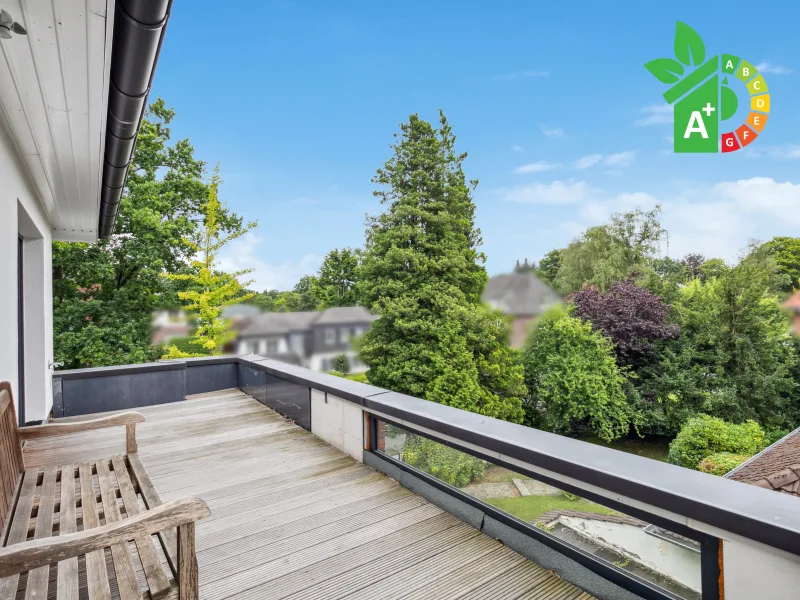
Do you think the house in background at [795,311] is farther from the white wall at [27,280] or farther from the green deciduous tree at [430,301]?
the white wall at [27,280]

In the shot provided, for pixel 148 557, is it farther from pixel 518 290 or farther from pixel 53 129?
pixel 518 290

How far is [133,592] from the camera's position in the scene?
4.33 ft

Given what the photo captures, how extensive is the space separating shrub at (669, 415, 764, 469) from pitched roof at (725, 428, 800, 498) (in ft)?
6.43

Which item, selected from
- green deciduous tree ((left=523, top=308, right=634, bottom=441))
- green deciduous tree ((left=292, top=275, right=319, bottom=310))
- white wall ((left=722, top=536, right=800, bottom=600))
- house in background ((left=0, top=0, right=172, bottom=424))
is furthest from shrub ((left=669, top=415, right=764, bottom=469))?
house in background ((left=0, top=0, right=172, bottom=424))

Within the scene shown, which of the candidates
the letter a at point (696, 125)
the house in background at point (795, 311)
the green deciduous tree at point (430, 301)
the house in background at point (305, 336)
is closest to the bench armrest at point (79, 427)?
the house in background at point (305, 336)

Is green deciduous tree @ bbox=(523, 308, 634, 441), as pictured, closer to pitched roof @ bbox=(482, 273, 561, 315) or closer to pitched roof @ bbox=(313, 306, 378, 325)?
pitched roof @ bbox=(482, 273, 561, 315)

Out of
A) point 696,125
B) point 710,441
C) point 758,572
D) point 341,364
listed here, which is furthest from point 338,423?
point 696,125

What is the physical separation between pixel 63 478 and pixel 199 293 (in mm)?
10207

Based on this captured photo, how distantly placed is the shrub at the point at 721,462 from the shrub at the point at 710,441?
1.58 ft

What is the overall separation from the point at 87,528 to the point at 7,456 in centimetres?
66

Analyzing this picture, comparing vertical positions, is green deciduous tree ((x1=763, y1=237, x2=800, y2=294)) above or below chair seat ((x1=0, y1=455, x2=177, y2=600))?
above

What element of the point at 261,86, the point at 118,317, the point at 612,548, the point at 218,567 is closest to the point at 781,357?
the point at 612,548

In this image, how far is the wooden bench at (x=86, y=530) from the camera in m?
1.23

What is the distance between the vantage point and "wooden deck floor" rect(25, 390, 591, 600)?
1.76 meters
